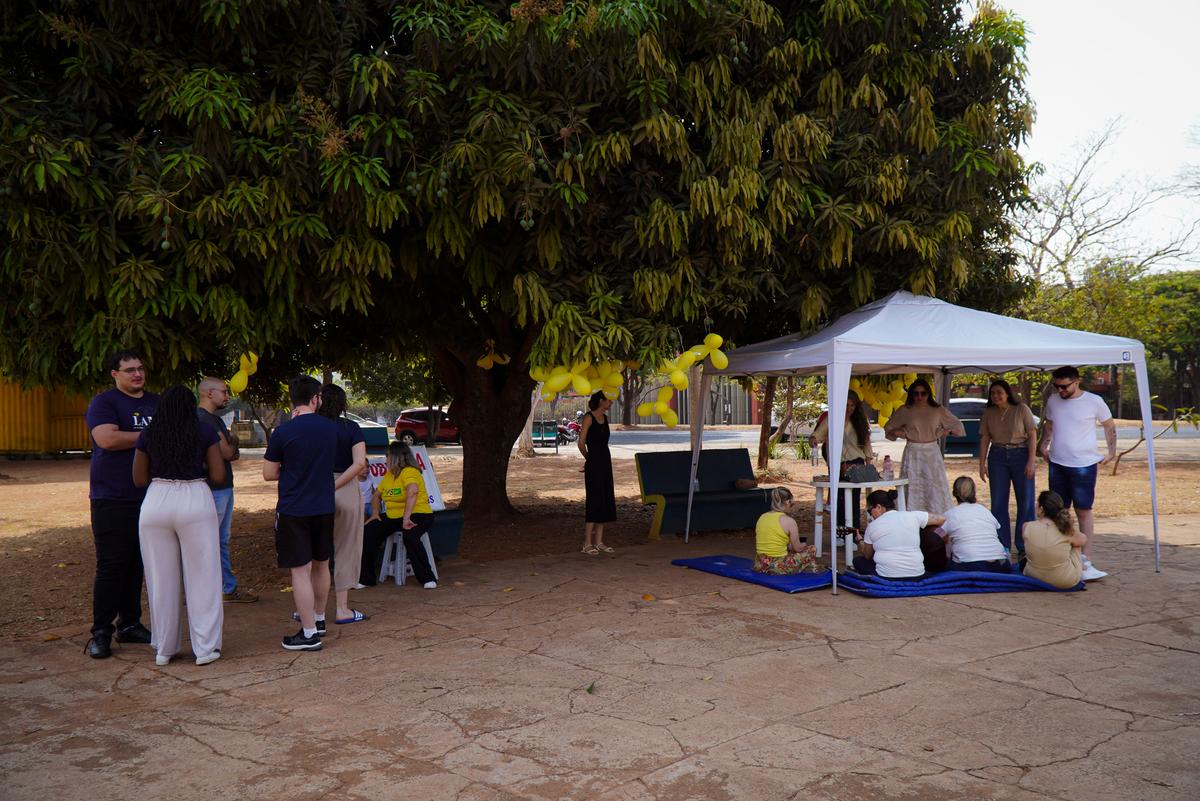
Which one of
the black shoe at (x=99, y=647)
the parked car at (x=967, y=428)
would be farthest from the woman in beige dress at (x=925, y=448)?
the parked car at (x=967, y=428)

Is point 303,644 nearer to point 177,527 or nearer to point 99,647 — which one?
point 177,527

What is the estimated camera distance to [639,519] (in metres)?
13.1

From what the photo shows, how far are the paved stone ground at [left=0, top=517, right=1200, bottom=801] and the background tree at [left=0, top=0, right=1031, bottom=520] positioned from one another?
7.65ft

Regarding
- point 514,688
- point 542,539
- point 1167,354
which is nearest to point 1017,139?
point 542,539

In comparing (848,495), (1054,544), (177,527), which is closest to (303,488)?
(177,527)

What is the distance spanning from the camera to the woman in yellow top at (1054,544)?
7.52 metres

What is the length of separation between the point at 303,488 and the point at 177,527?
0.74 m

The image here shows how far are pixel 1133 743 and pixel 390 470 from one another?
5528mm

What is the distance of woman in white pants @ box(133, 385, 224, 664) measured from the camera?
565 cm

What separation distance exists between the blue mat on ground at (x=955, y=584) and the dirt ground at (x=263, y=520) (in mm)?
3507

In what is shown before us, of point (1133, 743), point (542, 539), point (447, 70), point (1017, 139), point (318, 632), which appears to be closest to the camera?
point (1133, 743)

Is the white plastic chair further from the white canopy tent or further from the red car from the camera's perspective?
the red car

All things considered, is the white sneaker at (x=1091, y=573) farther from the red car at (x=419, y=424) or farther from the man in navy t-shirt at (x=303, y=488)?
the red car at (x=419, y=424)

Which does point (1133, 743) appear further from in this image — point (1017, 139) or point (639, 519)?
point (639, 519)
